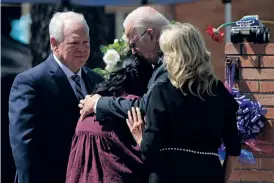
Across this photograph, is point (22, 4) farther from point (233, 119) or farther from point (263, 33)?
point (233, 119)

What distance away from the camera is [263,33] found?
4.36 meters

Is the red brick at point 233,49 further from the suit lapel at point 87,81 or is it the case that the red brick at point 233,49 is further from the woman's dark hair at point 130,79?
the woman's dark hair at point 130,79

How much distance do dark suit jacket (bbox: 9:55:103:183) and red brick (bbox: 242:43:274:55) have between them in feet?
3.51

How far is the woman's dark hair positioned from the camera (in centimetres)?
356

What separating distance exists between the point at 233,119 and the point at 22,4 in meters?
4.62

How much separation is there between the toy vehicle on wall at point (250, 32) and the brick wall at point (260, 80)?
36 mm

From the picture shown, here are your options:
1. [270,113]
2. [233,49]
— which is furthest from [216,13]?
[270,113]

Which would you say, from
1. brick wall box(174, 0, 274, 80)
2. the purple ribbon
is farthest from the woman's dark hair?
brick wall box(174, 0, 274, 80)

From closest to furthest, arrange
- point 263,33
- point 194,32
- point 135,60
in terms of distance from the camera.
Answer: point 194,32, point 135,60, point 263,33

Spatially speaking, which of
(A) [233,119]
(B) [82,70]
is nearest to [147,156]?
(A) [233,119]

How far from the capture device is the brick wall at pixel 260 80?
172 inches

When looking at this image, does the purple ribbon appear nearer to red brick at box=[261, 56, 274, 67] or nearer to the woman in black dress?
red brick at box=[261, 56, 274, 67]

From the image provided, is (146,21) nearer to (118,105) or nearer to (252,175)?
(118,105)

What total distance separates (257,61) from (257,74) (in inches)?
3.1
